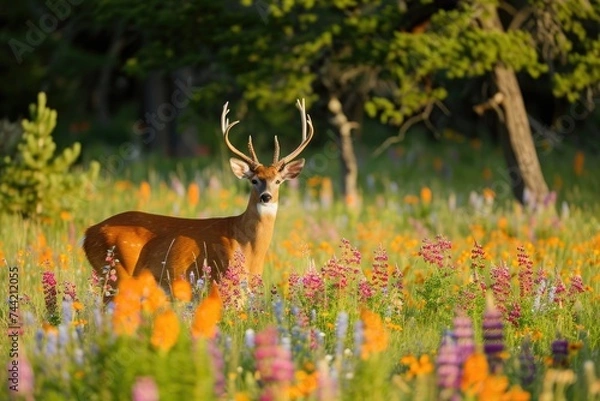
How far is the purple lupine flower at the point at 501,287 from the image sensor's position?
22.5 ft

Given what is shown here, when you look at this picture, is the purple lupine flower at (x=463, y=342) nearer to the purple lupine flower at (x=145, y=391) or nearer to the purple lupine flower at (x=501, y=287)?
the purple lupine flower at (x=145, y=391)

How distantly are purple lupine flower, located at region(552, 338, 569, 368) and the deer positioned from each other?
2637 millimetres

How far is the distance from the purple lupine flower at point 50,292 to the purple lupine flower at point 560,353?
3005 millimetres

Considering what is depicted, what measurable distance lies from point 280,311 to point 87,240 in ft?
8.92

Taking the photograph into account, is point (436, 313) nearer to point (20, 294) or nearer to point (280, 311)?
point (280, 311)

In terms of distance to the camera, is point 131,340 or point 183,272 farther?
point 183,272

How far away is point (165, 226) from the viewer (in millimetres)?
7973

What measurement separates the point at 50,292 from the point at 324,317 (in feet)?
5.58

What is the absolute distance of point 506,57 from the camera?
11.5m

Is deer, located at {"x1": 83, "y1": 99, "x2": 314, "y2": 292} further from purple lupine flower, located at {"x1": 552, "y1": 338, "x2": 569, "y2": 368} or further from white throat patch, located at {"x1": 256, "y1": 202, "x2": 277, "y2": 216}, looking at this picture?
purple lupine flower, located at {"x1": 552, "y1": 338, "x2": 569, "y2": 368}

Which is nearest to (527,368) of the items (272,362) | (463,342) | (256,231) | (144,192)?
(463,342)

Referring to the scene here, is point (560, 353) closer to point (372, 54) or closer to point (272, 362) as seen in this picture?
point (272, 362)

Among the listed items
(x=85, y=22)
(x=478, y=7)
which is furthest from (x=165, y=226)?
(x=85, y=22)

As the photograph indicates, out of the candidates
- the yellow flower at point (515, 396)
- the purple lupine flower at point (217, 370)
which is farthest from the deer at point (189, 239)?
the yellow flower at point (515, 396)
